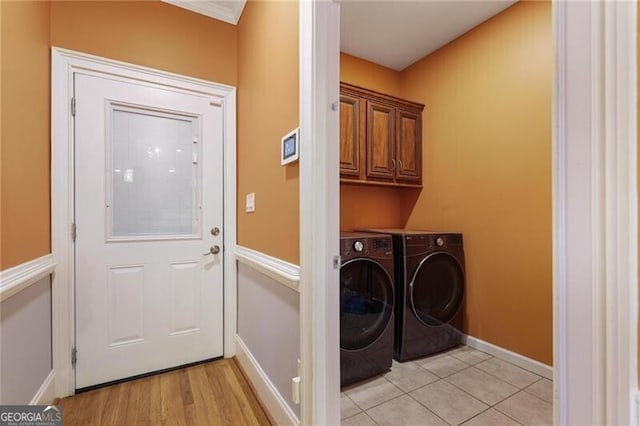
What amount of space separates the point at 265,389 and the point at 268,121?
152cm

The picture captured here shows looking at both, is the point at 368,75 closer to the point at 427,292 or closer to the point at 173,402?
the point at 427,292

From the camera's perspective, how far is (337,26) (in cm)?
122

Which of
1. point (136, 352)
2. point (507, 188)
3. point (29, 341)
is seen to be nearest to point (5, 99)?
point (29, 341)

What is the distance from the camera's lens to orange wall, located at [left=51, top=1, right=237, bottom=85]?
1.79 meters

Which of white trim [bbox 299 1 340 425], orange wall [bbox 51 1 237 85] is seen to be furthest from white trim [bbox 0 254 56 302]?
orange wall [bbox 51 1 237 85]

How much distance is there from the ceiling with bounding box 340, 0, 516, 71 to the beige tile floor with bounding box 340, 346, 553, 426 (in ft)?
8.76

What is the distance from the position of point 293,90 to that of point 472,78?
6.05 feet

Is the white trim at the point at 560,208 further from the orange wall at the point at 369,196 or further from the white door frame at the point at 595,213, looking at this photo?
the orange wall at the point at 369,196

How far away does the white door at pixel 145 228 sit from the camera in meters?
1.83

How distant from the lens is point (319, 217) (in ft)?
3.84

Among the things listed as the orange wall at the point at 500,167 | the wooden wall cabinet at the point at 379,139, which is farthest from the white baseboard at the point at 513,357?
the wooden wall cabinet at the point at 379,139

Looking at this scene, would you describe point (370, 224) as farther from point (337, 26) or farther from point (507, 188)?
point (337, 26)

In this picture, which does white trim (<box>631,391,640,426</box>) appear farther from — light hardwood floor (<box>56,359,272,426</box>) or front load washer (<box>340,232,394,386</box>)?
light hardwood floor (<box>56,359,272,426</box>)

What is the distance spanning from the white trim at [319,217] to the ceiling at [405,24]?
1300mm
